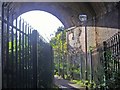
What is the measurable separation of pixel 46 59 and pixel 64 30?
56 centimetres

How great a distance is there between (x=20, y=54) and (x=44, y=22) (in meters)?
0.66

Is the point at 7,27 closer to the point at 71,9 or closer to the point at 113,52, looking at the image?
the point at 71,9

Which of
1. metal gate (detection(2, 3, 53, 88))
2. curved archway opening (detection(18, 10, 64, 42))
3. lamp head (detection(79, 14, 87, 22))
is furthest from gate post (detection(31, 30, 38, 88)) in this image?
lamp head (detection(79, 14, 87, 22))

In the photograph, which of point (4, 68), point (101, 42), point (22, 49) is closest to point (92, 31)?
point (101, 42)

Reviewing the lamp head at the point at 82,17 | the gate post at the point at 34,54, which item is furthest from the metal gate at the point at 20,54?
the lamp head at the point at 82,17

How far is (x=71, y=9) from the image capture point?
5152 millimetres

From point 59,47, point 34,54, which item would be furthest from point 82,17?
point 34,54

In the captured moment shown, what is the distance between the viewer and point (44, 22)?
5.11m

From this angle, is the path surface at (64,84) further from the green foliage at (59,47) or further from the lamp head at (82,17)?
the lamp head at (82,17)

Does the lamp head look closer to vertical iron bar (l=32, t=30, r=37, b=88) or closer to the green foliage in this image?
the green foliage

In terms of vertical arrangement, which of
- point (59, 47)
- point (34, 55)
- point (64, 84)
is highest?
point (59, 47)

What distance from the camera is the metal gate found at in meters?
4.80

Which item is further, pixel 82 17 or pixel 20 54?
pixel 82 17

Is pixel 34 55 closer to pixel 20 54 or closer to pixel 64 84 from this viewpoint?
pixel 20 54
